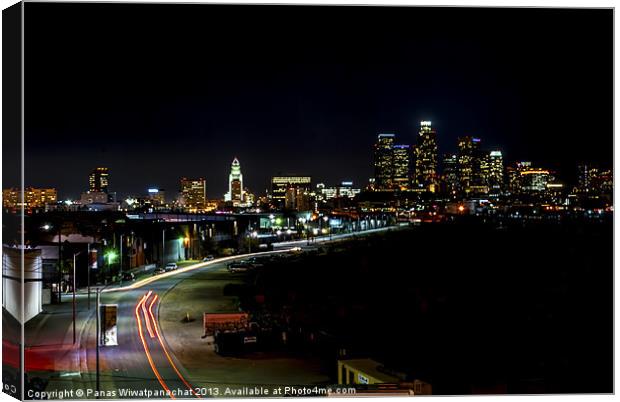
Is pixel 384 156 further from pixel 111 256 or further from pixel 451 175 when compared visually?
pixel 111 256

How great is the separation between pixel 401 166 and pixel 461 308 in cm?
338

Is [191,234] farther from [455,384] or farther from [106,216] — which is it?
[455,384]

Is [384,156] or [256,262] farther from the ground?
[384,156]

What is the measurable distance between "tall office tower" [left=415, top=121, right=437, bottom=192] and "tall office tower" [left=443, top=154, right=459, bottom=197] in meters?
0.20

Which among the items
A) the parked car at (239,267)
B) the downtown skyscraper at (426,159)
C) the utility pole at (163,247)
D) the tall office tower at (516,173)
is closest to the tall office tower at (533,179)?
the tall office tower at (516,173)

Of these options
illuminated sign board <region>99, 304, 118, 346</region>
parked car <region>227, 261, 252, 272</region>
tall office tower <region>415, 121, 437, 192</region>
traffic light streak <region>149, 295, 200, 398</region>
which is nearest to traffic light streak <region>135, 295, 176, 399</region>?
traffic light streak <region>149, 295, 200, 398</region>

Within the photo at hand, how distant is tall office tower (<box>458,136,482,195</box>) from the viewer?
7968 mm

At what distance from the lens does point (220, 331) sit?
20.5 ft

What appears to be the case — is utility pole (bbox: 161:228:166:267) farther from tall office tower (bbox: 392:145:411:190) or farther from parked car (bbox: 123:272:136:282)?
tall office tower (bbox: 392:145:411:190)

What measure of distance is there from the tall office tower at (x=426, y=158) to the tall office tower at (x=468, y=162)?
38 cm

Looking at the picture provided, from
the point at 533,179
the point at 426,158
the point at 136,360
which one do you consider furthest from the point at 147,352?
the point at 533,179

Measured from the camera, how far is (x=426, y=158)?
30.8 feet

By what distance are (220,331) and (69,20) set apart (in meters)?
3.32

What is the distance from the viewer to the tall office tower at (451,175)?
9386 mm
